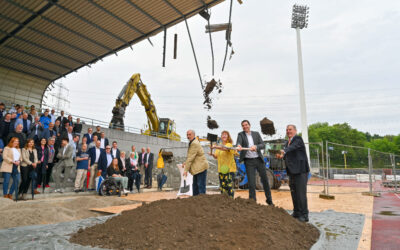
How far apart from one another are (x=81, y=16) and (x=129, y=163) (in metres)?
6.16

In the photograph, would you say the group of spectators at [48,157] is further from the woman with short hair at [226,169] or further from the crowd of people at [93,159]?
the woman with short hair at [226,169]

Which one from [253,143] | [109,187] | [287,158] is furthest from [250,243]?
[109,187]

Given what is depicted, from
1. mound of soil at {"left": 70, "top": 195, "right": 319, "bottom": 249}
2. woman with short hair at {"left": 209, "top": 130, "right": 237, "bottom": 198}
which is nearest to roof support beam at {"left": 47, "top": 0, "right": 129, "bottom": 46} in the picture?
woman with short hair at {"left": 209, "top": 130, "right": 237, "bottom": 198}

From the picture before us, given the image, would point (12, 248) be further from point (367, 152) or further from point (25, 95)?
point (25, 95)

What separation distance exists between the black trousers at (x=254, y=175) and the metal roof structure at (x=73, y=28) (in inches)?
243

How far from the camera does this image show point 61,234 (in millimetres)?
3205

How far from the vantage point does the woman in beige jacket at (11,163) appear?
617 cm

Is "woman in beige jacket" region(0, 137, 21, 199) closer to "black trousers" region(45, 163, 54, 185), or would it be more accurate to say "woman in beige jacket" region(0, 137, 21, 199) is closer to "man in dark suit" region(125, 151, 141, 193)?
"black trousers" region(45, 163, 54, 185)

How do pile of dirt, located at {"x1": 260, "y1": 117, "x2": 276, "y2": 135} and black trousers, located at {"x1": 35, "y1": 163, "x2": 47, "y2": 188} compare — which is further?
pile of dirt, located at {"x1": 260, "y1": 117, "x2": 276, "y2": 135}

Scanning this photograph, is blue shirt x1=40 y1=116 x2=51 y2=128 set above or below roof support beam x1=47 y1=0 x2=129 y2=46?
below

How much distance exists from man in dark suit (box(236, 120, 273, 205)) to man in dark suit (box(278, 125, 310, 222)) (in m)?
0.54

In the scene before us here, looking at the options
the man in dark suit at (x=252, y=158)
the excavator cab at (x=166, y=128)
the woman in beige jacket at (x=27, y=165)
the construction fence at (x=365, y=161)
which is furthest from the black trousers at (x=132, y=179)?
the excavator cab at (x=166, y=128)

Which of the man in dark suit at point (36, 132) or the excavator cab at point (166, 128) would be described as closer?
the man in dark suit at point (36, 132)

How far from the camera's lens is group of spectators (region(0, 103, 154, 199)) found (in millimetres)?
6524
